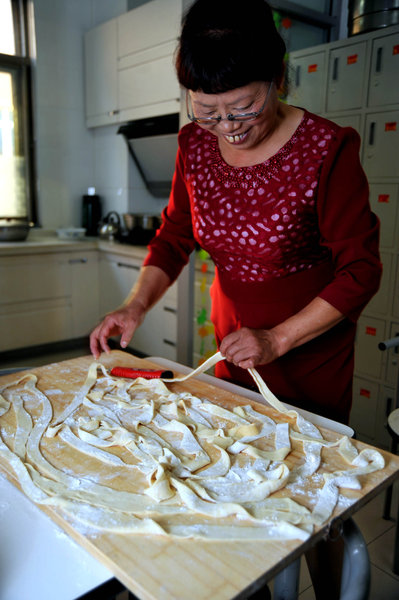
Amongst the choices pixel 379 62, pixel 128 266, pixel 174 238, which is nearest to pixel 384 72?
pixel 379 62

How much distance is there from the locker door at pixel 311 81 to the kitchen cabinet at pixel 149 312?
1.23 meters

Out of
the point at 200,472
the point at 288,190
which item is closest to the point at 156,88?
the point at 288,190

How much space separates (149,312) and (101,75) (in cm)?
183

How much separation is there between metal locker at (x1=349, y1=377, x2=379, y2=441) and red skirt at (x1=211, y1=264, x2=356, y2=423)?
1.31m

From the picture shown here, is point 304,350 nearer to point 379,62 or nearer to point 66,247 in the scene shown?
point 379,62

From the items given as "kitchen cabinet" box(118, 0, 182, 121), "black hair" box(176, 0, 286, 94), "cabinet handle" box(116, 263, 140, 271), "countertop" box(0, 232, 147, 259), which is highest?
"kitchen cabinet" box(118, 0, 182, 121)

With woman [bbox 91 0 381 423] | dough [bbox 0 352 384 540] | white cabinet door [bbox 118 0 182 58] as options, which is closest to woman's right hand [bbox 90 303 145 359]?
woman [bbox 91 0 381 423]

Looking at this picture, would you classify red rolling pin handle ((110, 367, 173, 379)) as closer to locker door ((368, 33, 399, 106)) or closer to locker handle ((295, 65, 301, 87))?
locker door ((368, 33, 399, 106))

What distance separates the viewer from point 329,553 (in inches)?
34.9

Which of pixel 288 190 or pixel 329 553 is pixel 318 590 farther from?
pixel 288 190

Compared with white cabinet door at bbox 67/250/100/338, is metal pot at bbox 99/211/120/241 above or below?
above

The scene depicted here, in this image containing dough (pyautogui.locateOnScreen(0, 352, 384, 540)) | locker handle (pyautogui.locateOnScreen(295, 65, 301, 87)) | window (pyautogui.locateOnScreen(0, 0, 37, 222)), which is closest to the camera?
dough (pyautogui.locateOnScreen(0, 352, 384, 540))

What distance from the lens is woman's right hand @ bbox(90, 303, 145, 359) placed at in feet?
3.66

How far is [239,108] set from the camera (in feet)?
2.92
